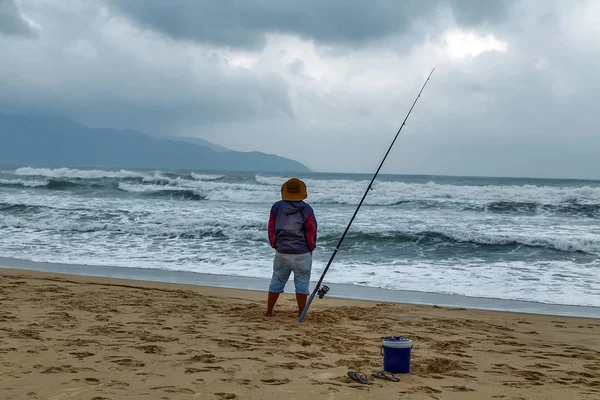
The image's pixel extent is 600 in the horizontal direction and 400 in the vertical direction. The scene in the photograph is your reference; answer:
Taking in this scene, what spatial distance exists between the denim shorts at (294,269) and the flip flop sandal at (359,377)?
5.96 ft

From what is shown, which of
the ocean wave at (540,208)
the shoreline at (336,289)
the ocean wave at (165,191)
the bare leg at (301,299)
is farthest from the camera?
the ocean wave at (165,191)

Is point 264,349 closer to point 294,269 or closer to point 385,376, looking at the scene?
point 385,376

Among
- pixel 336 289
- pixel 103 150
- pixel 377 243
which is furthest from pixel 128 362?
pixel 103 150

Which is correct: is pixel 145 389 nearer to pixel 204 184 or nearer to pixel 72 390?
pixel 72 390

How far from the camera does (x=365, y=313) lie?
Result: 18.7 feet

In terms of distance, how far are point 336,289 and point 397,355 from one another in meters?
3.93

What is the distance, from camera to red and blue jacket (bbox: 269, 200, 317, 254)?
5.21 metres

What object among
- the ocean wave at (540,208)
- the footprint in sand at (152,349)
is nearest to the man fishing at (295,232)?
the footprint in sand at (152,349)

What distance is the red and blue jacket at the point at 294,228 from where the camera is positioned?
5211 millimetres

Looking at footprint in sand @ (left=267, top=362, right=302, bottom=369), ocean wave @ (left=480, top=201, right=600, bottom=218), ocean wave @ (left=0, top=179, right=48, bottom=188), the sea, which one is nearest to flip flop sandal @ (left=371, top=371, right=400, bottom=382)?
footprint in sand @ (left=267, top=362, right=302, bottom=369)

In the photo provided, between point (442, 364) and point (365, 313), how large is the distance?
1907mm

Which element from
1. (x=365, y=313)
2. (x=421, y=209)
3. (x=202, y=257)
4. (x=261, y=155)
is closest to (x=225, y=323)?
(x=365, y=313)

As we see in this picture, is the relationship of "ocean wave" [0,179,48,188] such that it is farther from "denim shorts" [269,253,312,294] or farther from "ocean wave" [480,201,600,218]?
"denim shorts" [269,253,312,294]

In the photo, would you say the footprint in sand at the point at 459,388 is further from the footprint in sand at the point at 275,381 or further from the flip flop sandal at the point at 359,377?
the footprint in sand at the point at 275,381
